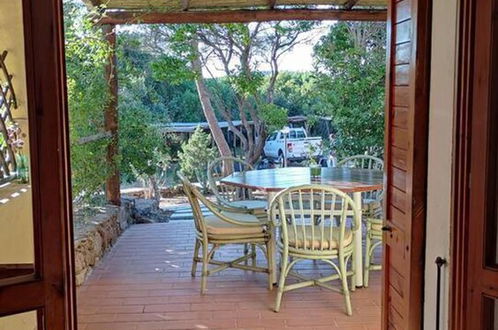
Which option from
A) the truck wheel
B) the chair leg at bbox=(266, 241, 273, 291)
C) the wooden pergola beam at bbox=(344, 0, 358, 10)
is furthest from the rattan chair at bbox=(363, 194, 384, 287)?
the truck wheel

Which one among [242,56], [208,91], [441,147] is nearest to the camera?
[441,147]

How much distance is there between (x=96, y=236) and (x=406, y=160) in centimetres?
314

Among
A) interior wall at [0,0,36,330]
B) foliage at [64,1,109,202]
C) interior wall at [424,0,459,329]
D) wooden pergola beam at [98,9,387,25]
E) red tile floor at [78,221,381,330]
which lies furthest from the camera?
wooden pergola beam at [98,9,387,25]

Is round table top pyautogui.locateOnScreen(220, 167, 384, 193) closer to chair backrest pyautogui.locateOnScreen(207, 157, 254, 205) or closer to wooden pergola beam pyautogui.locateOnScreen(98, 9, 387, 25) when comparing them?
chair backrest pyautogui.locateOnScreen(207, 157, 254, 205)

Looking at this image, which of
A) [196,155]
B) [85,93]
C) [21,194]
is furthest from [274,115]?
[21,194]

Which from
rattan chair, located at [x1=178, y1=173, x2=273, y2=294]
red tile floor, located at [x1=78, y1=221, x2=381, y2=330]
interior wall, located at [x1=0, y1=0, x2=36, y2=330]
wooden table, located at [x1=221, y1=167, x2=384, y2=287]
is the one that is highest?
interior wall, located at [x1=0, y1=0, x2=36, y2=330]

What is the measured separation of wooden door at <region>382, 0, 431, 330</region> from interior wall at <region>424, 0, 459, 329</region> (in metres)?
0.03

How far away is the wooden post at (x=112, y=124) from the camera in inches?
219

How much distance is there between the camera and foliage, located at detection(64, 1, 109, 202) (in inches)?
191

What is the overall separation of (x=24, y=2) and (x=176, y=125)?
395 inches

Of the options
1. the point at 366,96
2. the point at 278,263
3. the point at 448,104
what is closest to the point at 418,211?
the point at 448,104

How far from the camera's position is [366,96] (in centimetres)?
692

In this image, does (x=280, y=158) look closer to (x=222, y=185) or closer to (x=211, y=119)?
(x=211, y=119)

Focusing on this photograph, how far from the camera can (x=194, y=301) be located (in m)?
3.63
